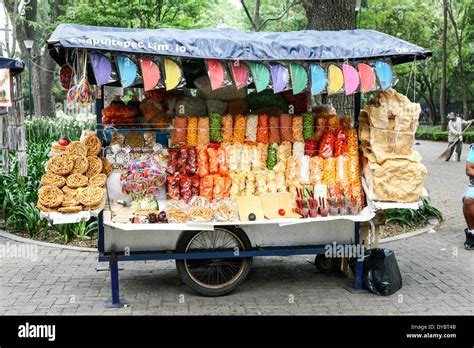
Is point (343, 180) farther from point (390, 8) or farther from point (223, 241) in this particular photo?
point (390, 8)

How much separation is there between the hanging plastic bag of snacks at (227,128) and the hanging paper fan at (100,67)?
141cm

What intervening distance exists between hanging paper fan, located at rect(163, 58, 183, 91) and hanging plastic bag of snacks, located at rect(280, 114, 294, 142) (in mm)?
1321

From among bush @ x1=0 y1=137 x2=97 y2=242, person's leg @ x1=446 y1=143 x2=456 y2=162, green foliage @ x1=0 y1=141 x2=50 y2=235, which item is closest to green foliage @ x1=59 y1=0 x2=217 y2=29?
green foliage @ x1=0 y1=141 x2=50 y2=235

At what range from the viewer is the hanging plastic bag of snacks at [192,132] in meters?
6.18

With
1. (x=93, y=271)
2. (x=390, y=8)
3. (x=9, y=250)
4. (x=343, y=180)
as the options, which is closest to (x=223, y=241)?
(x=343, y=180)

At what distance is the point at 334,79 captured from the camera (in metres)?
5.78

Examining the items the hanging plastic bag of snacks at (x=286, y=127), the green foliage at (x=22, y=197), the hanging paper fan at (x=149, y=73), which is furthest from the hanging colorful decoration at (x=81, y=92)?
the green foliage at (x=22, y=197)

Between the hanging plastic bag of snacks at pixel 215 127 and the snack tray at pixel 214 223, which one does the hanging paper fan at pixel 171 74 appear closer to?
the hanging plastic bag of snacks at pixel 215 127

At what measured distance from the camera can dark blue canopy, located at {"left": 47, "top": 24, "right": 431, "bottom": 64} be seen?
5316 mm

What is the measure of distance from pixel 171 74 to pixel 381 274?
120 inches

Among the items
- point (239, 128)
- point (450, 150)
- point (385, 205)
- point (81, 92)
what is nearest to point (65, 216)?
point (81, 92)

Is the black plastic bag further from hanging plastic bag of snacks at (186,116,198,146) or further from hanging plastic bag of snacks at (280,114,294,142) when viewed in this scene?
hanging plastic bag of snacks at (186,116,198,146)

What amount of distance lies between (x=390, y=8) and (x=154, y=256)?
22557mm

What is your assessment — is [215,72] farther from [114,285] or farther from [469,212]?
[469,212]
